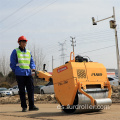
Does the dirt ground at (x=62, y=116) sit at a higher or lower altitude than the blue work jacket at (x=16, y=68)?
lower

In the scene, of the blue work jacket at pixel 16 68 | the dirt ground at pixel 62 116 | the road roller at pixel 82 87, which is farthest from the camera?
the blue work jacket at pixel 16 68

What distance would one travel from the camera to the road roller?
6609 mm

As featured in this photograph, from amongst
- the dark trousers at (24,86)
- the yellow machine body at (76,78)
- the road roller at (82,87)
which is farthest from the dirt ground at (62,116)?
the dark trousers at (24,86)

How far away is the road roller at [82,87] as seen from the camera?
260 inches

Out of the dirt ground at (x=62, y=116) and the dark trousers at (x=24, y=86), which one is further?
the dark trousers at (x=24, y=86)

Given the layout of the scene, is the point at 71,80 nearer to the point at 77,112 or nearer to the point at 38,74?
the point at 77,112

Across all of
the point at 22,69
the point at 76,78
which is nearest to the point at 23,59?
the point at 22,69

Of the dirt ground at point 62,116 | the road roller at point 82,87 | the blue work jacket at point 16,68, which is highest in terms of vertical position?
the blue work jacket at point 16,68

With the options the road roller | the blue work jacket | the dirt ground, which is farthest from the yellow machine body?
the blue work jacket

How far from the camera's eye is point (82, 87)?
662cm

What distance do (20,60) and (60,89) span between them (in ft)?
5.62

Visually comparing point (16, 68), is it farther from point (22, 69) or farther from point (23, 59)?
point (23, 59)

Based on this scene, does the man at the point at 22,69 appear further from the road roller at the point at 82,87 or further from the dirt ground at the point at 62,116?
the road roller at the point at 82,87

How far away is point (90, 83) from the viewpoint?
22.4 ft
